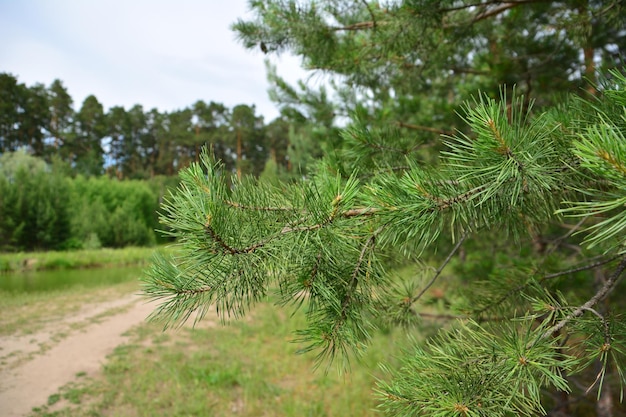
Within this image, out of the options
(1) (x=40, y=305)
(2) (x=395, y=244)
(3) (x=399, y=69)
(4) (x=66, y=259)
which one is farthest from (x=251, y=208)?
(4) (x=66, y=259)

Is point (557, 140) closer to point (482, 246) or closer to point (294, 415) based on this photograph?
point (482, 246)

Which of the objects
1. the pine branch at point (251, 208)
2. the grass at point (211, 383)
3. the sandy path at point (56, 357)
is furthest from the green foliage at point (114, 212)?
the pine branch at point (251, 208)

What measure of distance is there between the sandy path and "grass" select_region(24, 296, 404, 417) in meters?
0.15

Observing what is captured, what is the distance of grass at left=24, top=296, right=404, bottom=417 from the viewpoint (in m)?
3.10

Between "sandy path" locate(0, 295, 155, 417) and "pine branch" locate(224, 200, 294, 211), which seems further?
"sandy path" locate(0, 295, 155, 417)

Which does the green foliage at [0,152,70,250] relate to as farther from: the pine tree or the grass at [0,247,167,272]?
the pine tree

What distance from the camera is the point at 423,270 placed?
1275 millimetres

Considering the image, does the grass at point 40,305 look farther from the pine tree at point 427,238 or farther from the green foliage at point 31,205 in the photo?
the pine tree at point 427,238

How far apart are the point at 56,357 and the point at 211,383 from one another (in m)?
1.64

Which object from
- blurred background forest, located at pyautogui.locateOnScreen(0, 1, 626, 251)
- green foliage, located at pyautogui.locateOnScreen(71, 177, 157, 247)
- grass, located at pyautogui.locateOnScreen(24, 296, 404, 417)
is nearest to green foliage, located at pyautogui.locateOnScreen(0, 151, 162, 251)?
green foliage, located at pyautogui.locateOnScreen(71, 177, 157, 247)

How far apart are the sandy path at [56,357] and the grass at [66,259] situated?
3.74 ft

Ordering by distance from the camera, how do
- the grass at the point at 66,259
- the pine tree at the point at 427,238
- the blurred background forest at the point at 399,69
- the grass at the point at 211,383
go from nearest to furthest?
1. the pine tree at the point at 427,238
2. the blurred background forest at the point at 399,69
3. the grass at the point at 211,383
4. the grass at the point at 66,259

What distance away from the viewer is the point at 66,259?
909cm

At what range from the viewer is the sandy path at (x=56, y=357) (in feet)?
8.70
